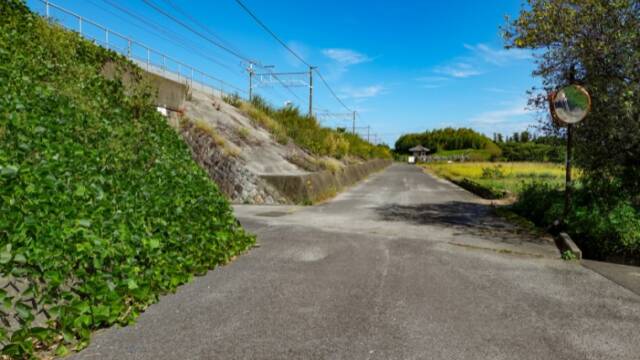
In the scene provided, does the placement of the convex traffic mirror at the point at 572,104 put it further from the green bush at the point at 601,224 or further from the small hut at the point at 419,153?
the small hut at the point at 419,153

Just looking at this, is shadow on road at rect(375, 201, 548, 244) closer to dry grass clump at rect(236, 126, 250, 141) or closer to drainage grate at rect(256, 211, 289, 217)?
drainage grate at rect(256, 211, 289, 217)

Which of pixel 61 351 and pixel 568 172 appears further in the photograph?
pixel 568 172

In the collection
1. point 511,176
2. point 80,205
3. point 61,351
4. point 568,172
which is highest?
point 568,172

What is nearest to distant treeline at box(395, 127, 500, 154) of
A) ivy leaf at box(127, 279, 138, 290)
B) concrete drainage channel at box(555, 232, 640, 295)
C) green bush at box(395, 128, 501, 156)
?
green bush at box(395, 128, 501, 156)

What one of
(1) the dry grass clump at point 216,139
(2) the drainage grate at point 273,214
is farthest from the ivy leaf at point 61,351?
(1) the dry grass clump at point 216,139

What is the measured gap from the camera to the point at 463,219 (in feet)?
32.8

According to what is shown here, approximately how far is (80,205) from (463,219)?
853cm

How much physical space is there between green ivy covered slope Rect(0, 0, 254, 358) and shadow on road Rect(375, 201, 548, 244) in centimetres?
471

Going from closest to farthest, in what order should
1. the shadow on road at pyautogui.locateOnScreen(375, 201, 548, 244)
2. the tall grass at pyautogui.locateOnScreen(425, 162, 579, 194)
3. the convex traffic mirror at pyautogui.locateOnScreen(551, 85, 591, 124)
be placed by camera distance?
the convex traffic mirror at pyautogui.locateOnScreen(551, 85, 591, 124)
the shadow on road at pyautogui.locateOnScreen(375, 201, 548, 244)
the tall grass at pyautogui.locateOnScreen(425, 162, 579, 194)

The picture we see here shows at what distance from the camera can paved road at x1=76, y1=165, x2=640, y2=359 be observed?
125 inches

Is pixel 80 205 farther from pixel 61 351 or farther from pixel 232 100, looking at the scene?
pixel 232 100

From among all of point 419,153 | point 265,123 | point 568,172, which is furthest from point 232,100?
point 419,153

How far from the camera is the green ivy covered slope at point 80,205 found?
3.21 metres

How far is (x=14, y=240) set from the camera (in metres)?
3.27
